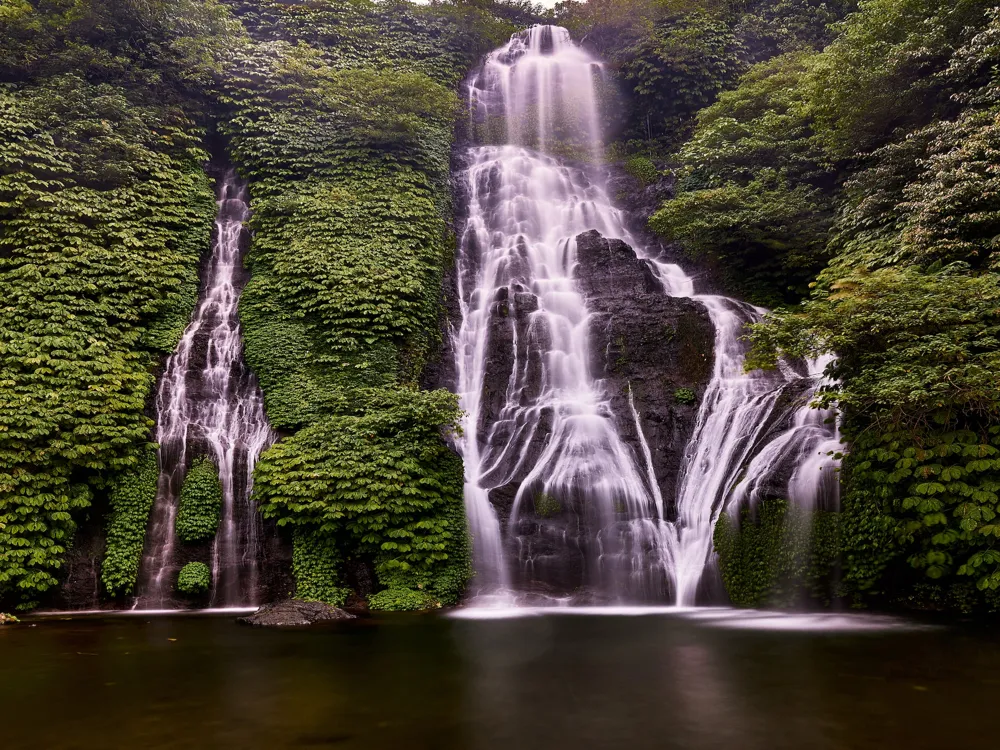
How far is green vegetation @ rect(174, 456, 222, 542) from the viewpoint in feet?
41.0

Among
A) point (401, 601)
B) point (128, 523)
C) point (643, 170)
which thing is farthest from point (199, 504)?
point (643, 170)

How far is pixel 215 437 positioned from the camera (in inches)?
538

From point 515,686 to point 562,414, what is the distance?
794 cm

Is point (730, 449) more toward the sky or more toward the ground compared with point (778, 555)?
more toward the sky

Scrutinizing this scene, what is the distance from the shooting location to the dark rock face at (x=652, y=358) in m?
13.3

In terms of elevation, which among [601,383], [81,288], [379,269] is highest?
[379,269]

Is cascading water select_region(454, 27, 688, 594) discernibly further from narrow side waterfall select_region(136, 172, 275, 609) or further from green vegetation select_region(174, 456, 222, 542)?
green vegetation select_region(174, 456, 222, 542)

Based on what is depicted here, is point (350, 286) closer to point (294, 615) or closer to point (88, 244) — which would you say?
point (88, 244)

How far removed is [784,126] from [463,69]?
1332 cm

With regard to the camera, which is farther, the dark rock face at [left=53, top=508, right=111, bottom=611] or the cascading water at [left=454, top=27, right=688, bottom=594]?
the cascading water at [left=454, top=27, right=688, bottom=594]

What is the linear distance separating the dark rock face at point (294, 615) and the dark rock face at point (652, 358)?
245 inches

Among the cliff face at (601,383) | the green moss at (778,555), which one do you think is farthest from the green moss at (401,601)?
the green moss at (778,555)

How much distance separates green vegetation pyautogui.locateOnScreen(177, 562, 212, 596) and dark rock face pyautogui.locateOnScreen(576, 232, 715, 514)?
8374 millimetres

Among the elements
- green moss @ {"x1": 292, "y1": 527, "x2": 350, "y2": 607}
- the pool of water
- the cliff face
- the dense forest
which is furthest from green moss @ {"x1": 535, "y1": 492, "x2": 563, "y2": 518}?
green moss @ {"x1": 292, "y1": 527, "x2": 350, "y2": 607}
